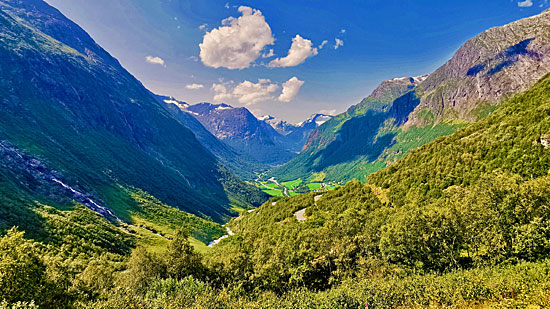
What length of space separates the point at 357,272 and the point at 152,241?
11258 cm

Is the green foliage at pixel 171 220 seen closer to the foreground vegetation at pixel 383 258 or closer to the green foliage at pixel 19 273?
the foreground vegetation at pixel 383 258

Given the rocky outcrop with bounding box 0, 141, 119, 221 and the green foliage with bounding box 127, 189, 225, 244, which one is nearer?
the rocky outcrop with bounding box 0, 141, 119, 221

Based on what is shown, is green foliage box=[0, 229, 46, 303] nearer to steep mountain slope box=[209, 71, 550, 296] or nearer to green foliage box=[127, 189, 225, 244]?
steep mountain slope box=[209, 71, 550, 296]

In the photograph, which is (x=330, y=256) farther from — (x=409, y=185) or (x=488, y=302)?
(x=409, y=185)

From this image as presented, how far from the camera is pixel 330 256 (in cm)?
4700

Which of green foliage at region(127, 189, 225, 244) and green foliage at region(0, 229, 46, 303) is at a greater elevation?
green foliage at region(0, 229, 46, 303)

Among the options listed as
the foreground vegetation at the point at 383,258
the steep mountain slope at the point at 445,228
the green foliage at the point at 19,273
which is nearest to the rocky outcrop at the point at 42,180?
the foreground vegetation at the point at 383,258

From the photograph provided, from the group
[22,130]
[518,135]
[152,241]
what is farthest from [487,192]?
[22,130]

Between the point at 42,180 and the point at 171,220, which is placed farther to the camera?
the point at 171,220

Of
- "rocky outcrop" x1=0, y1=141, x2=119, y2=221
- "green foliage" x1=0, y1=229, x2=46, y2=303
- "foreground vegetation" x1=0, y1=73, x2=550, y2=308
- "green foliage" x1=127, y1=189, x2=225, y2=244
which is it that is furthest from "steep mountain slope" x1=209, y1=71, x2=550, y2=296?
"rocky outcrop" x1=0, y1=141, x2=119, y2=221

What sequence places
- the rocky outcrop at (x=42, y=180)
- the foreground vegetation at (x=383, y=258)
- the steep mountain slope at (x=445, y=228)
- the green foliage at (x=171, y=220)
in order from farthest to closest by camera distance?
the green foliage at (x=171, y=220)
the rocky outcrop at (x=42, y=180)
the steep mountain slope at (x=445, y=228)
the foreground vegetation at (x=383, y=258)

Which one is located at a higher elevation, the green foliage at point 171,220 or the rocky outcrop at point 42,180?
the rocky outcrop at point 42,180

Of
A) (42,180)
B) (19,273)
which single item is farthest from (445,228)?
(42,180)

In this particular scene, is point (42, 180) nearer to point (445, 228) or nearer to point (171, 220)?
point (171, 220)
